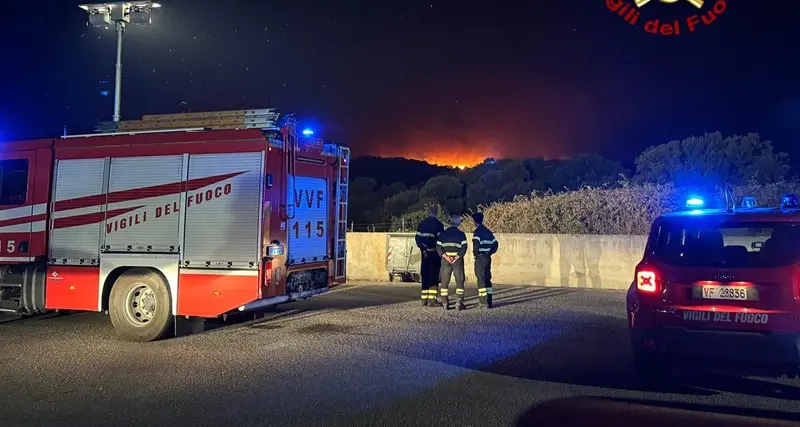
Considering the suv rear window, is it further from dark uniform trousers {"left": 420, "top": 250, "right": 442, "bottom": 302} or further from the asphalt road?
dark uniform trousers {"left": 420, "top": 250, "right": 442, "bottom": 302}

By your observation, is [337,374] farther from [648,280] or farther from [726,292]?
[726,292]

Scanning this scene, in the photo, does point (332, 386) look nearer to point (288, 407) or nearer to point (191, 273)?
point (288, 407)

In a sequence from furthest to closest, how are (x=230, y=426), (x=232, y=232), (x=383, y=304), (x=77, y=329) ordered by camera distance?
(x=383, y=304)
(x=77, y=329)
(x=232, y=232)
(x=230, y=426)

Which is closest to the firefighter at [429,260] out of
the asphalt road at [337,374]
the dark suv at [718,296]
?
the asphalt road at [337,374]

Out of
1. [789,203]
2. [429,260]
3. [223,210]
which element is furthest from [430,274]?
[789,203]

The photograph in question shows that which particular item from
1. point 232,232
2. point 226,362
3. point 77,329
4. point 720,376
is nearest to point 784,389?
point 720,376

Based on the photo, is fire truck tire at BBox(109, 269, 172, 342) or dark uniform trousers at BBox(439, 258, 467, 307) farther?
dark uniform trousers at BBox(439, 258, 467, 307)

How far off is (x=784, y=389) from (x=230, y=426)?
5075mm

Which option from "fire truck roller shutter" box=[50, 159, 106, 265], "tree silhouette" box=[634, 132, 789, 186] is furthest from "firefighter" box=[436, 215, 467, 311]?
"tree silhouette" box=[634, 132, 789, 186]

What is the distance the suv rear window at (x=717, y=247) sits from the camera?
18.0 feet

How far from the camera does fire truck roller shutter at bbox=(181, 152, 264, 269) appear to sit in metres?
8.11

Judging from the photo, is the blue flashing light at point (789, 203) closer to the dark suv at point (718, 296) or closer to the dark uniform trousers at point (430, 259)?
the dark suv at point (718, 296)

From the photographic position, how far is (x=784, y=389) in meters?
6.04

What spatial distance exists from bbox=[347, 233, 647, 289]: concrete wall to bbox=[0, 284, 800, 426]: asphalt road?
4.53m
